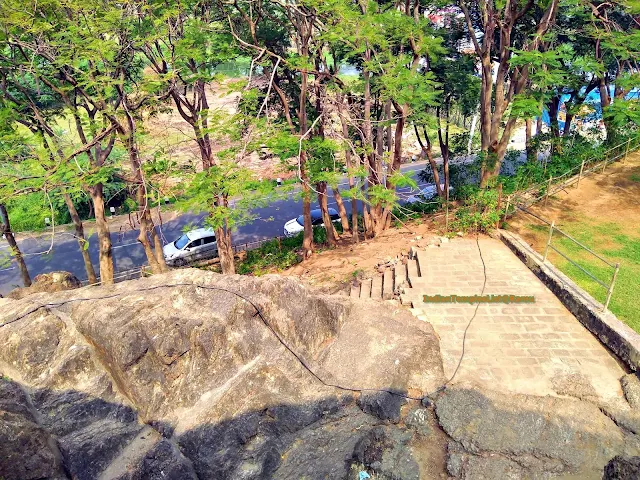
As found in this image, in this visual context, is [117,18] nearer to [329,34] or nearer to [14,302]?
[329,34]

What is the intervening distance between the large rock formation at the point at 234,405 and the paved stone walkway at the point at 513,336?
380 millimetres

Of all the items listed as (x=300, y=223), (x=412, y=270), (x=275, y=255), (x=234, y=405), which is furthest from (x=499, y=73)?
(x=300, y=223)

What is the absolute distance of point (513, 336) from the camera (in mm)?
8078

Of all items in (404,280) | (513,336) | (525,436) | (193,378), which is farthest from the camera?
(404,280)

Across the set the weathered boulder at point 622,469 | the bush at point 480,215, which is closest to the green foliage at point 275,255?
the bush at point 480,215

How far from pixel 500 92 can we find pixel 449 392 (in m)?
9.07

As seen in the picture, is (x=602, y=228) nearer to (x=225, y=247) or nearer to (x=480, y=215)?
(x=480, y=215)

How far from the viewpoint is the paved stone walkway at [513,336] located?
7.05m

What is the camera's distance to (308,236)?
1559cm

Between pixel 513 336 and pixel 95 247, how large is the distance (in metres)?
20.5

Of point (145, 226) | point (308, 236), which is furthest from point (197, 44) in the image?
point (308, 236)

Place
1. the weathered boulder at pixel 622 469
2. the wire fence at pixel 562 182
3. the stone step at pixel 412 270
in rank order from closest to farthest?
the weathered boulder at pixel 622 469, the stone step at pixel 412 270, the wire fence at pixel 562 182

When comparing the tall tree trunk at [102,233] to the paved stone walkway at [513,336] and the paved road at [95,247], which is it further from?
the paved stone walkway at [513,336]

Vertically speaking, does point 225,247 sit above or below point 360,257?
above
